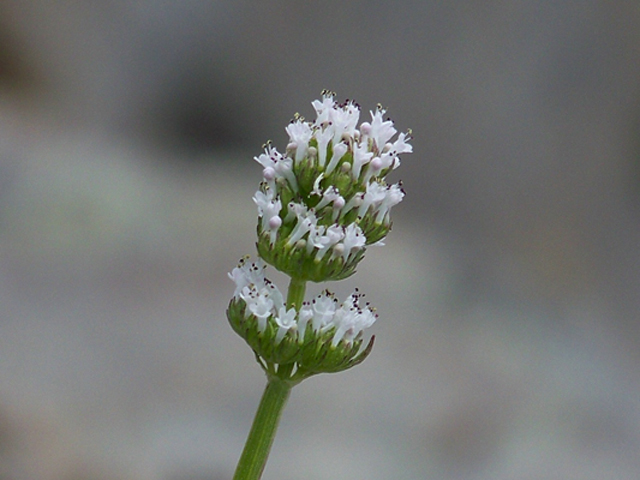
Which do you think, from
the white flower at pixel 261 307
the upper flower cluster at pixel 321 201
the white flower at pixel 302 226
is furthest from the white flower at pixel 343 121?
the white flower at pixel 261 307

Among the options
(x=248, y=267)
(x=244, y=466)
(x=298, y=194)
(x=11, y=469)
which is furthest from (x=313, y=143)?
(x=11, y=469)

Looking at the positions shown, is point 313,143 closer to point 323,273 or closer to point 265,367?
point 323,273

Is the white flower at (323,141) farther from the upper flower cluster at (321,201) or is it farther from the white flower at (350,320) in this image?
the white flower at (350,320)

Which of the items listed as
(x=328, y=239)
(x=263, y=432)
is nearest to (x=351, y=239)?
(x=328, y=239)

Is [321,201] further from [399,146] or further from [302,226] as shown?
[399,146]

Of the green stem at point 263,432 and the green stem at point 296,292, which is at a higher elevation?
the green stem at point 296,292

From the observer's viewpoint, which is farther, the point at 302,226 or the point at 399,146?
the point at 399,146
